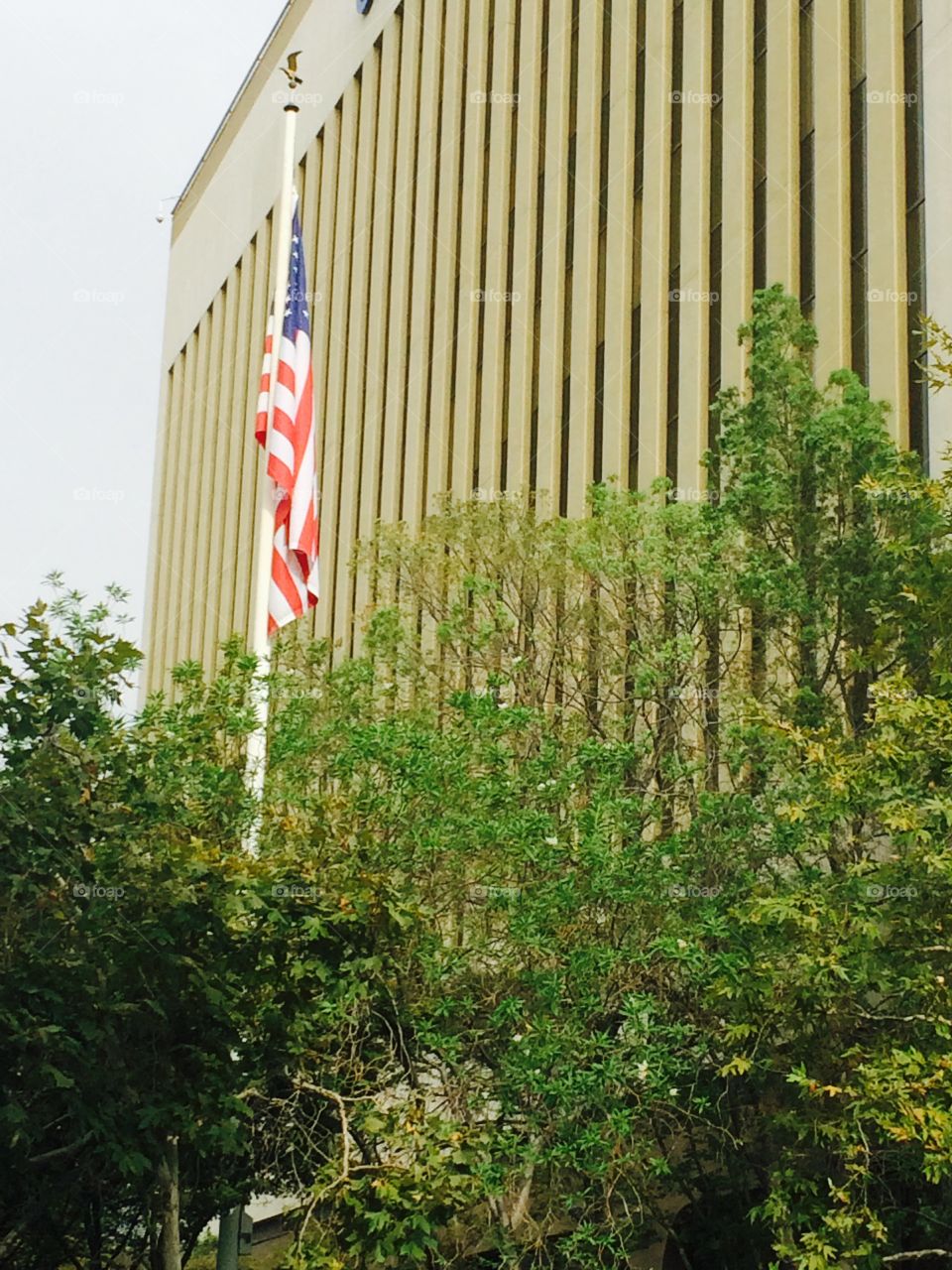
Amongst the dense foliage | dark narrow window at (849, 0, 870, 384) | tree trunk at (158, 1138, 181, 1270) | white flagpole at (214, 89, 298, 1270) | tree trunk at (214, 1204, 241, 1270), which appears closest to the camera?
the dense foliage

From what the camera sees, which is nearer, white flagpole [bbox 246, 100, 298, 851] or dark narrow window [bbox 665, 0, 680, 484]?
white flagpole [bbox 246, 100, 298, 851]

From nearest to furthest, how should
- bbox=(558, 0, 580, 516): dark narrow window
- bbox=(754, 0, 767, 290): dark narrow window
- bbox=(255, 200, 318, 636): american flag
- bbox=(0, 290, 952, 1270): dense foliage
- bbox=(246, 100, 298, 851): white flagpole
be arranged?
bbox=(0, 290, 952, 1270): dense foliage, bbox=(246, 100, 298, 851): white flagpole, bbox=(255, 200, 318, 636): american flag, bbox=(754, 0, 767, 290): dark narrow window, bbox=(558, 0, 580, 516): dark narrow window

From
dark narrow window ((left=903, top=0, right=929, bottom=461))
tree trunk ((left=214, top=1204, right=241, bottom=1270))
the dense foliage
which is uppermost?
dark narrow window ((left=903, top=0, right=929, bottom=461))

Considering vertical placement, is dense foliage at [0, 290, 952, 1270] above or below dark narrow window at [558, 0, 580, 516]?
below

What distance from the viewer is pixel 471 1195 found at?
13.4 meters

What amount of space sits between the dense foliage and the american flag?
0.84 meters

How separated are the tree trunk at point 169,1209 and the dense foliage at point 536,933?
0.47 ft

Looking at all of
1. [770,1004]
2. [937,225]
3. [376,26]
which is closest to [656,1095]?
[770,1004]

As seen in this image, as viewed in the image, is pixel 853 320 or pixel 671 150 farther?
pixel 671 150

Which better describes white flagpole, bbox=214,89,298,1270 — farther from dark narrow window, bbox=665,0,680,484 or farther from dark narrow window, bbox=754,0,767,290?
dark narrow window, bbox=665,0,680,484

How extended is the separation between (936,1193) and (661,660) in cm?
551

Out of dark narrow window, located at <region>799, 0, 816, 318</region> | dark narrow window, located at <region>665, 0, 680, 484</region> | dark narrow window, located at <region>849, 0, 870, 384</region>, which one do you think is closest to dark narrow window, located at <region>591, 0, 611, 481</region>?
dark narrow window, located at <region>665, 0, 680, 484</region>

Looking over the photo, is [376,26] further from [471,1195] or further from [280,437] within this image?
[471,1195]

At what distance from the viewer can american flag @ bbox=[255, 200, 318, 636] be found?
17.0 metres
